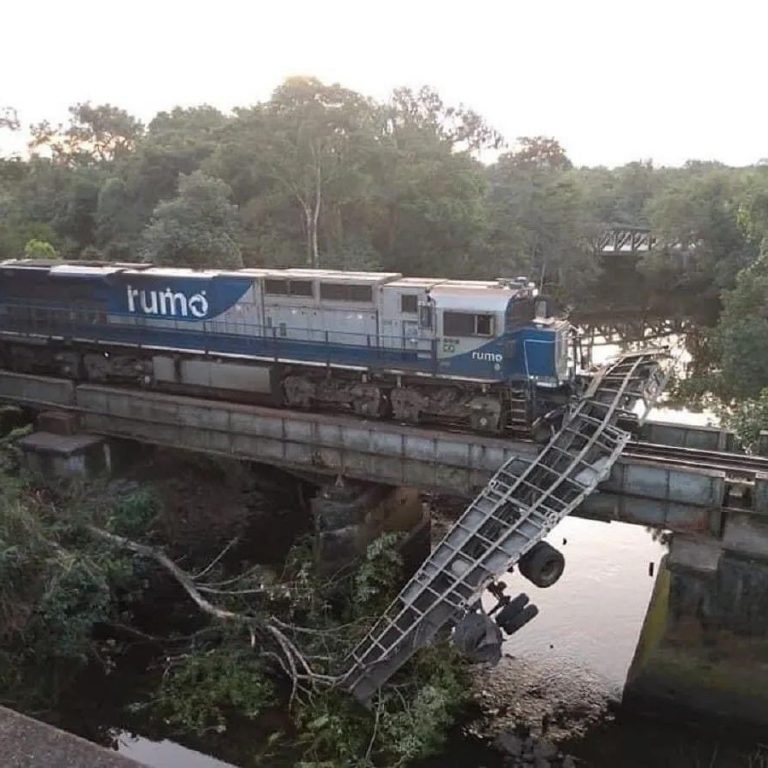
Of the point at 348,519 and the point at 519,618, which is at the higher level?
the point at 348,519

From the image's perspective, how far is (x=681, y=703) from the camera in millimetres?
13234

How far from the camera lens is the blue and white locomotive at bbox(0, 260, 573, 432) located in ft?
50.1

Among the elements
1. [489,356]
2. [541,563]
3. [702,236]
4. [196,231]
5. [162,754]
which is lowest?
[162,754]

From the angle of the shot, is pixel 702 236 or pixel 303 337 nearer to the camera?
pixel 303 337

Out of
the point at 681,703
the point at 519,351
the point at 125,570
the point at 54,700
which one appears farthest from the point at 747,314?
the point at 54,700

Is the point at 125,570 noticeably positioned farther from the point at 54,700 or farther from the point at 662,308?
the point at 662,308

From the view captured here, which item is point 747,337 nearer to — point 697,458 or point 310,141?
point 697,458

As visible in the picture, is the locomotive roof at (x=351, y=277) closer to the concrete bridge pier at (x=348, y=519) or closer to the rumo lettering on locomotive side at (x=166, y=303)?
the rumo lettering on locomotive side at (x=166, y=303)

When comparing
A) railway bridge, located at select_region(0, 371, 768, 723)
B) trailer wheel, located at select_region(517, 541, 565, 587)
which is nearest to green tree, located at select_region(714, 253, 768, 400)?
railway bridge, located at select_region(0, 371, 768, 723)

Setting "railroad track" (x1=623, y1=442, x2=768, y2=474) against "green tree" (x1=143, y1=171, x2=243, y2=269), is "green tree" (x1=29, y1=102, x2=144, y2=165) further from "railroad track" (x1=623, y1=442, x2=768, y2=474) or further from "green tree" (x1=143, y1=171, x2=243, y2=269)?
"railroad track" (x1=623, y1=442, x2=768, y2=474)

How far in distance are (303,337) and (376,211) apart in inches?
868

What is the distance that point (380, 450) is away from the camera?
1534 centimetres

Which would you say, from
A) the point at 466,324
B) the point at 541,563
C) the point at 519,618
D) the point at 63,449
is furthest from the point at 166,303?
the point at 519,618

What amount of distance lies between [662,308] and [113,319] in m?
40.7
